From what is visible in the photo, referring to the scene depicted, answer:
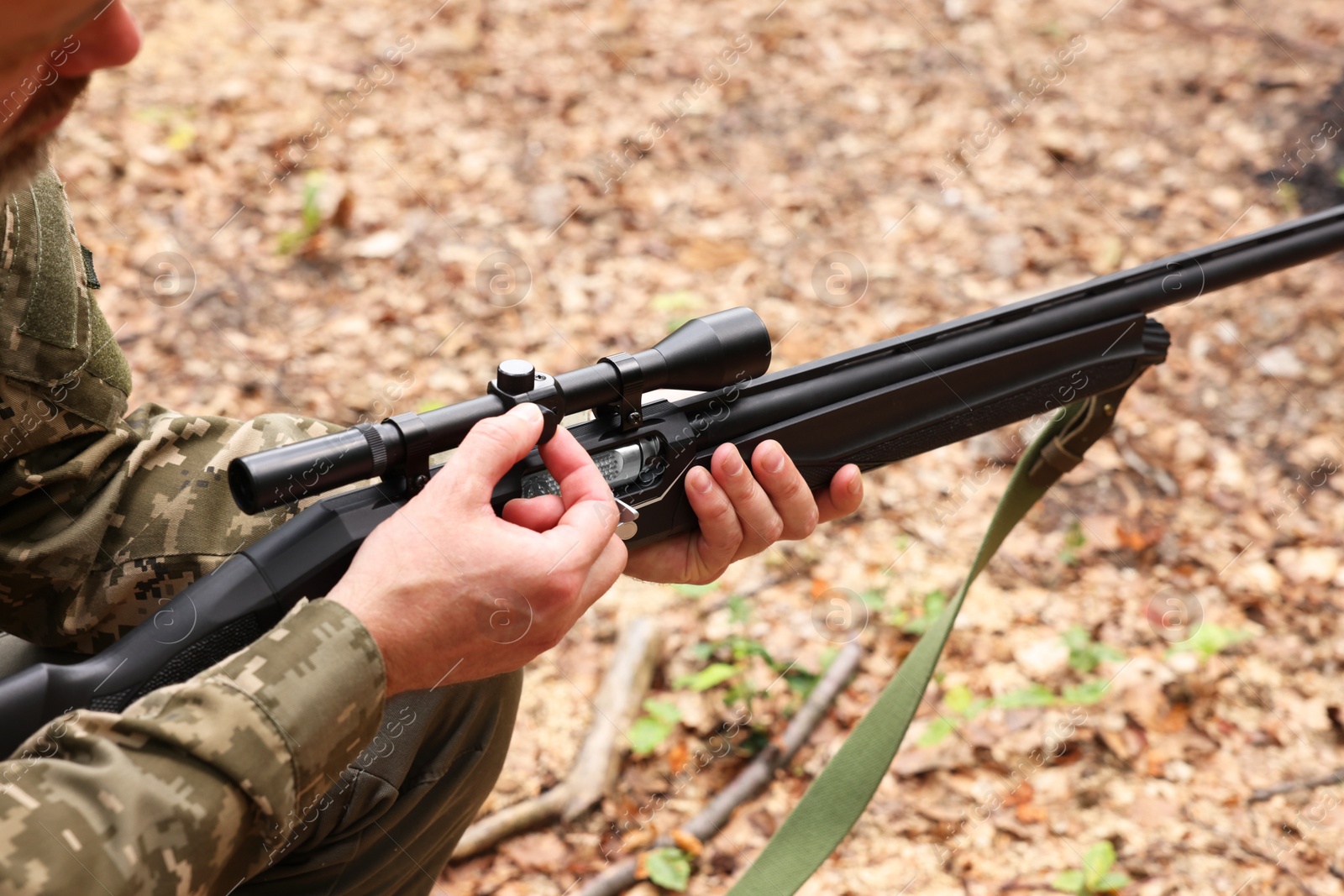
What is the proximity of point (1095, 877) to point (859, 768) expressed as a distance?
723 mm

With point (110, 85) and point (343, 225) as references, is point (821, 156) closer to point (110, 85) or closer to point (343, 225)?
point (343, 225)

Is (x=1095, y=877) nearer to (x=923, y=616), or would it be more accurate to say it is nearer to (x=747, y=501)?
(x=923, y=616)

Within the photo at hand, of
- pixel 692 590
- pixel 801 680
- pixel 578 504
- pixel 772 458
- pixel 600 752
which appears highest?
pixel 578 504

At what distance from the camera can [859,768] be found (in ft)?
9.13

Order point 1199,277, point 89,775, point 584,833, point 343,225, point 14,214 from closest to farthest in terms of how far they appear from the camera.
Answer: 1. point 89,775
2. point 14,214
3. point 1199,277
4. point 584,833
5. point 343,225

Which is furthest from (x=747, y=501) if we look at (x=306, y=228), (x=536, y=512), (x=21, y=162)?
(x=306, y=228)

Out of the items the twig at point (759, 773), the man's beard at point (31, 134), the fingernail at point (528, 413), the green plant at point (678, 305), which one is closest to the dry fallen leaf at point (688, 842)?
the twig at point (759, 773)

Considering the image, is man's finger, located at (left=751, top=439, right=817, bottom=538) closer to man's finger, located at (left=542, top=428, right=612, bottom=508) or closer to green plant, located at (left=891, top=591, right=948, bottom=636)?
man's finger, located at (left=542, top=428, right=612, bottom=508)

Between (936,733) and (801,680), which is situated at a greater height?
(801,680)

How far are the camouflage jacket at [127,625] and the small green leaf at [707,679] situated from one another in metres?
1.49

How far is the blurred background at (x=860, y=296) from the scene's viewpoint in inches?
123

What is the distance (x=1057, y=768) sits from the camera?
3.15 m

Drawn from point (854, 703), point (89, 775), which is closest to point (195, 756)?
point (89, 775)

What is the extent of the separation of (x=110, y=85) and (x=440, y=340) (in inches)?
116
